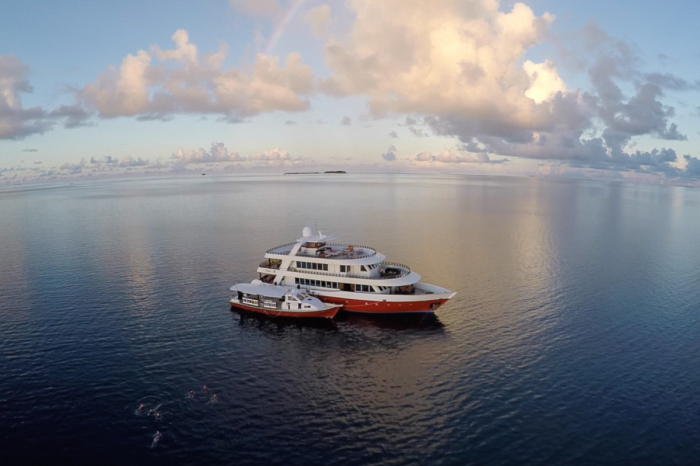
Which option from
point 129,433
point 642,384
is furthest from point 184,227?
point 642,384

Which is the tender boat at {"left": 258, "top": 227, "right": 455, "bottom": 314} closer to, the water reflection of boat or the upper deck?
the upper deck

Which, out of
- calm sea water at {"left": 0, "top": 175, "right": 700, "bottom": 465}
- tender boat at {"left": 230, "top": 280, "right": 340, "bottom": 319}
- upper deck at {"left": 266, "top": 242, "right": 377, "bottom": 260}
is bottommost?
calm sea water at {"left": 0, "top": 175, "right": 700, "bottom": 465}

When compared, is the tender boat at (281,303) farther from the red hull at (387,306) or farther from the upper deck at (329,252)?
the upper deck at (329,252)

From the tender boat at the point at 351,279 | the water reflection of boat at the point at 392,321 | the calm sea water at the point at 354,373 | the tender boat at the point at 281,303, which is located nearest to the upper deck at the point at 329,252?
the tender boat at the point at 351,279

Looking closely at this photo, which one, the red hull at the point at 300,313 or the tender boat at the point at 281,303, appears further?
the red hull at the point at 300,313

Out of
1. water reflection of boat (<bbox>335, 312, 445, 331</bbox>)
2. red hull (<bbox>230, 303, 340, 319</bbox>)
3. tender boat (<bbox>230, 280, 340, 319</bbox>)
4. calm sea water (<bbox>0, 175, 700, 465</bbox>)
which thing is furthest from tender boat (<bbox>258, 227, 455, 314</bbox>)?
tender boat (<bbox>230, 280, 340, 319</bbox>)

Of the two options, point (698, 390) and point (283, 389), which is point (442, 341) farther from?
point (698, 390)
